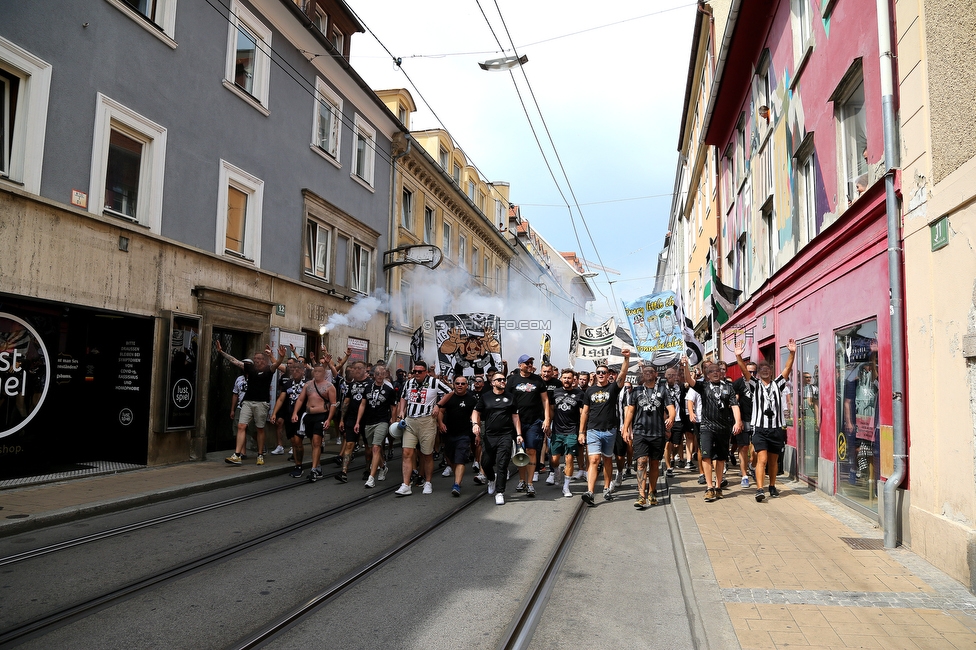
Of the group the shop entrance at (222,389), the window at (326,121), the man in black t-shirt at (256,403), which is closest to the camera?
the man in black t-shirt at (256,403)

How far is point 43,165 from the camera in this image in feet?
30.1

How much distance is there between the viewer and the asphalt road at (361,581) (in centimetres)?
403

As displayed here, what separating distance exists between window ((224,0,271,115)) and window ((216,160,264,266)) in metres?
1.62

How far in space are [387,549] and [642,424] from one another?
3.86m

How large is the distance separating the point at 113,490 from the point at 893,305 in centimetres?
894

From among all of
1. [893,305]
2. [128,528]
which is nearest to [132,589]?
[128,528]

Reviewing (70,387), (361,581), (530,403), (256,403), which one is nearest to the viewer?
(361,581)

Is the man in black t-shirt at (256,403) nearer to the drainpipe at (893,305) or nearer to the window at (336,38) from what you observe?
the drainpipe at (893,305)

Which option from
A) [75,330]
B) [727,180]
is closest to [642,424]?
[75,330]

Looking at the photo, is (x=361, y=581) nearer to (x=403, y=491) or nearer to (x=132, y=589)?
(x=132, y=589)

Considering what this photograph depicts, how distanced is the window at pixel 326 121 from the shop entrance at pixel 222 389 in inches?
221

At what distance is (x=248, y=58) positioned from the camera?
14383 mm

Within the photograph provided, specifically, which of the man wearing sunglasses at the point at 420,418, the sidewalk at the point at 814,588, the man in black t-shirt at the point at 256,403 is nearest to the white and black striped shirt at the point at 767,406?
the sidewalk at the point at 814,588

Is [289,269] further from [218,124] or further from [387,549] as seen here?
[387,549]
